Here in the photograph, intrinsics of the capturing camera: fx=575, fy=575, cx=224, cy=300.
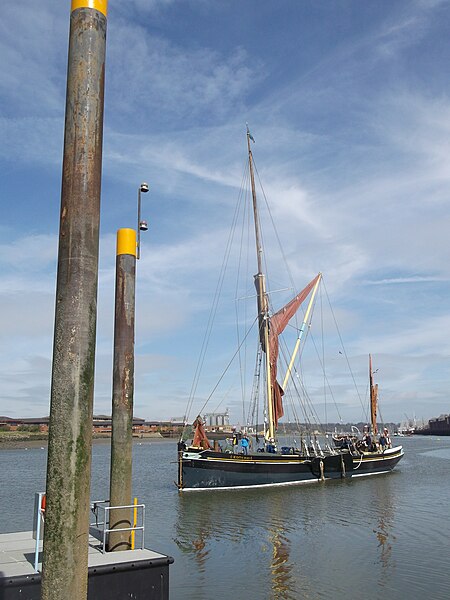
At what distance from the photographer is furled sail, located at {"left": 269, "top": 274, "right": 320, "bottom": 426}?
46.4 metres

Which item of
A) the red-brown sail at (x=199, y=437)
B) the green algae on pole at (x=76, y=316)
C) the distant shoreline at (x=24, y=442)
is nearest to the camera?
the green algae on pole at (x=76, y=316)

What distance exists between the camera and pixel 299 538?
2123 centimetres

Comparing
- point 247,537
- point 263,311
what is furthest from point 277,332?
point 247,537

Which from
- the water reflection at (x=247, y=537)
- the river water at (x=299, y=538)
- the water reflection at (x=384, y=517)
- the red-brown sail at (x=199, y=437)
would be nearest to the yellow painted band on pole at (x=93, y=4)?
the river water at (x=299, y=538)

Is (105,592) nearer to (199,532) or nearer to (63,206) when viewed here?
(63,206)

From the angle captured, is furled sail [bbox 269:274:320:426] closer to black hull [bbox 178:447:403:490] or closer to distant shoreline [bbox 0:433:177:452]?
black hull [bbox 178:447:403:490]

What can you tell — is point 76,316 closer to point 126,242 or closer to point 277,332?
point 126,242

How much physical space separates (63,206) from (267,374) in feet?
135

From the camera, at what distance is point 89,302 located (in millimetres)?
6008

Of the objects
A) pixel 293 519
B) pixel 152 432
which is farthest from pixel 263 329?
pixel 152 432

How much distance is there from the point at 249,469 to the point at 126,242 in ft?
91.4

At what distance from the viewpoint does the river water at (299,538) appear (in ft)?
49.1

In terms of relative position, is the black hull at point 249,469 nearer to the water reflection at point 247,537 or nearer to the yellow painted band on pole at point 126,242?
the water reflection at point 247,537

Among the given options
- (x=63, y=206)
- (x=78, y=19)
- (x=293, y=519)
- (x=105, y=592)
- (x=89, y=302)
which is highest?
(x=78, y=19)
